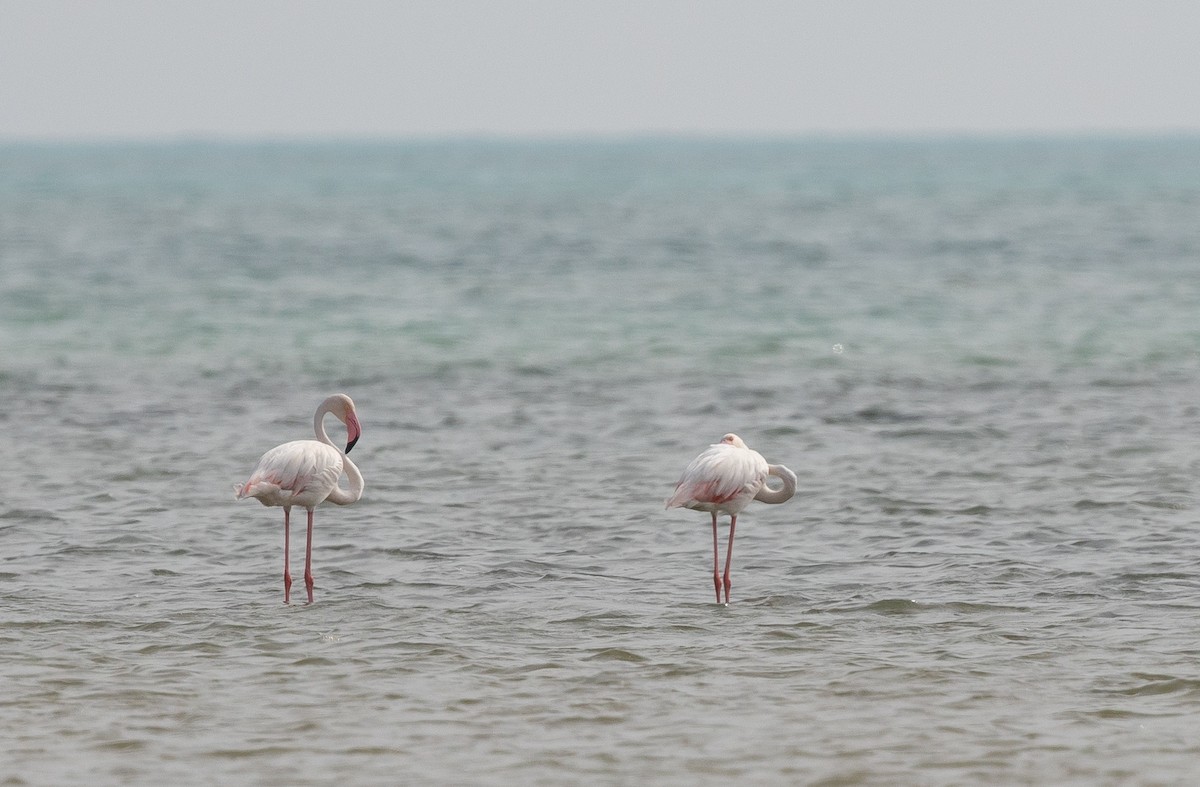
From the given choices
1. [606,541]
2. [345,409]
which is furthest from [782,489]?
[345,409]

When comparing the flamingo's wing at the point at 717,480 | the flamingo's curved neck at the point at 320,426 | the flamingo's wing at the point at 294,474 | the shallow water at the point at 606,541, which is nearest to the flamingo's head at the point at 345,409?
the flamingo's curved neck at the point at 320,426

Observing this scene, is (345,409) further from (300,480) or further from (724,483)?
(724,483)

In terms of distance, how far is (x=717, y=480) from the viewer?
445 inches

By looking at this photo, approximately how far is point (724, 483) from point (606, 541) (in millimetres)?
1973

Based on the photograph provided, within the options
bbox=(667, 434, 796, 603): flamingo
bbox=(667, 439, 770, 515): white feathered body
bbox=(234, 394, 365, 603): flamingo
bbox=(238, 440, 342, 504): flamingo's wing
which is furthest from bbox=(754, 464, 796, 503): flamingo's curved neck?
bbox=(238, 440, 342, 504): flamingo's wing

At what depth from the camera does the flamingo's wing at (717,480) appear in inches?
445

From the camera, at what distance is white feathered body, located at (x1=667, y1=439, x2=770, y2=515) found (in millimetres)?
11305

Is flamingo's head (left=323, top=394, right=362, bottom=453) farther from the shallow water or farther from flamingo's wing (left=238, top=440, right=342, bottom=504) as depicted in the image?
the shallow water

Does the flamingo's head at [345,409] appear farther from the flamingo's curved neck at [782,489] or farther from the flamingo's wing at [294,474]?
the flamingo's curved neck at [782,489]

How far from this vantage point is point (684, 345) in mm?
24594

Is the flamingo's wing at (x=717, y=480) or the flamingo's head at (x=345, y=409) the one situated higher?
the flamingo's head at (x=345, y=409)

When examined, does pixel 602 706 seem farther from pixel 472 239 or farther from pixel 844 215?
pixel 844 215

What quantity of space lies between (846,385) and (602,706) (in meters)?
12.2

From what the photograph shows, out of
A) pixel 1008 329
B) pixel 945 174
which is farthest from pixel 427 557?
pixel 945 174
